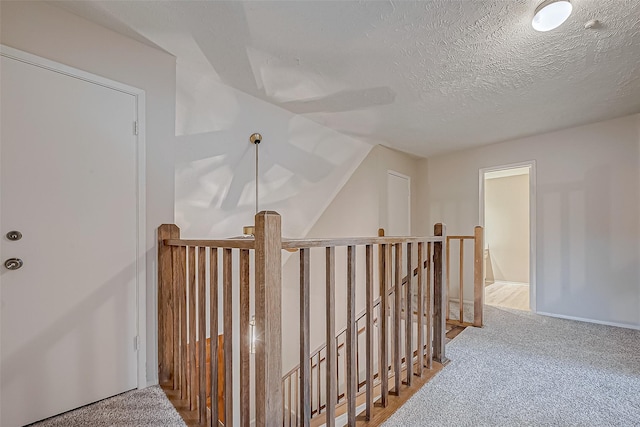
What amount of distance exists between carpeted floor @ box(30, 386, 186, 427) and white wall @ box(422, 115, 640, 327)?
157 inches

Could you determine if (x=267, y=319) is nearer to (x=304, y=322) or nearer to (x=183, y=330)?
(x=304, y=322)

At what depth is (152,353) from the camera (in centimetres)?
183

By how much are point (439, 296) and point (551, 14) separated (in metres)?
1.78

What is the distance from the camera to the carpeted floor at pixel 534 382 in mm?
1502

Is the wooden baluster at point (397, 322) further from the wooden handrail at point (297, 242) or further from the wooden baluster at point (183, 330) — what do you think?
the wooden baluster at point (183, 330)

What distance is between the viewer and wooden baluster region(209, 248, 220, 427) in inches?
49.9

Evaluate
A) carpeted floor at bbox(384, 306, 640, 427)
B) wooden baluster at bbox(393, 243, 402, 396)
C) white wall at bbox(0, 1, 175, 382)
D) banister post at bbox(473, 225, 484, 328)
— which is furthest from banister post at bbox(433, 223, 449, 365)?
white wall at bbox(0, 1, 175, 382)

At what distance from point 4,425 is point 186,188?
1.51m

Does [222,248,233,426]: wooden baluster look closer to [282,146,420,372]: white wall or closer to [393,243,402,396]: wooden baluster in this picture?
[393,243,402,396]: wooden baluster

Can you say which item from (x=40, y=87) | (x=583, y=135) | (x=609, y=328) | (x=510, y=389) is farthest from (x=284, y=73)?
(x=609, y=328)

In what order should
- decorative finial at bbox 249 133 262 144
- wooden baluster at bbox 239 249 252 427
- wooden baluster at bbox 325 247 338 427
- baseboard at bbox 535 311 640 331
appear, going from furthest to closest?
baseboard at bbox 535 311 640 331
decorative finial at bbox 249 133 262 144
wooden baluster at bbox 325 247 338 427
wooden baluster at bbox 239 249 252 427

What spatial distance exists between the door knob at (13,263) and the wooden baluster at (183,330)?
72 cm

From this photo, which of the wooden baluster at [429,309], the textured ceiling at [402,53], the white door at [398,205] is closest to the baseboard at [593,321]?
the white door at [398,205]

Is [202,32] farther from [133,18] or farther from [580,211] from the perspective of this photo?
[580,211]
